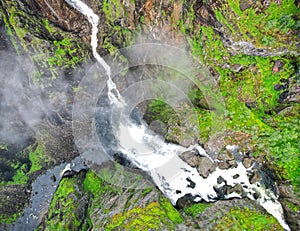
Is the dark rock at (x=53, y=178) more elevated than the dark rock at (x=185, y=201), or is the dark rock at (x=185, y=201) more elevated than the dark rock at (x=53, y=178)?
the dark rock at (x=53, y=178)

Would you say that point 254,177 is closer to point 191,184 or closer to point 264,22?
point 191,184

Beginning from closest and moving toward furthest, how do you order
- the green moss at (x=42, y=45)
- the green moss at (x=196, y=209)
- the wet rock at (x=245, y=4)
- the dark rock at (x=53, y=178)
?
the wet rock at (x=245, y=4) → the green moss at (x=42, y=45) → the green moss at (x=196, y=209) → the dark rock at (x=53, y=178)

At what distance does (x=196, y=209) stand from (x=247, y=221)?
1.96 m

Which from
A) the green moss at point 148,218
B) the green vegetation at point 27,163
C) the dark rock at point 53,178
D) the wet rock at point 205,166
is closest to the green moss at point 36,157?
the green vegetation at point 27,163

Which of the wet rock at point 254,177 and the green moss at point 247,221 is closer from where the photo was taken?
the green moss at point 247,221

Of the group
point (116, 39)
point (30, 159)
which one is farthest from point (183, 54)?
point (30, 159)

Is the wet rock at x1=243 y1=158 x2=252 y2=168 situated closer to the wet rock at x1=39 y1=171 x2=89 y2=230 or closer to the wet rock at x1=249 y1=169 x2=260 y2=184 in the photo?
the wet rock at x1=249 y1=169 x2=260 y2=184

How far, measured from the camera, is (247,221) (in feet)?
25.7

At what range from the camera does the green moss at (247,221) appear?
762cm

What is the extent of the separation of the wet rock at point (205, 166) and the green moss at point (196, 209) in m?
1.50

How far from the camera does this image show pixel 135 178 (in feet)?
34.7

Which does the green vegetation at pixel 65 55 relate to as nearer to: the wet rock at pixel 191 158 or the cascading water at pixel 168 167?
the cascading water at pixel 168 167

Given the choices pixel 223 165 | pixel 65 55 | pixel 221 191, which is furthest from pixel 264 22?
pixel 65 55

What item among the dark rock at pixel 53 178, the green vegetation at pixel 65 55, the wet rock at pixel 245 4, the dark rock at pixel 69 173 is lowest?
the dark rock at pixel 69 173
